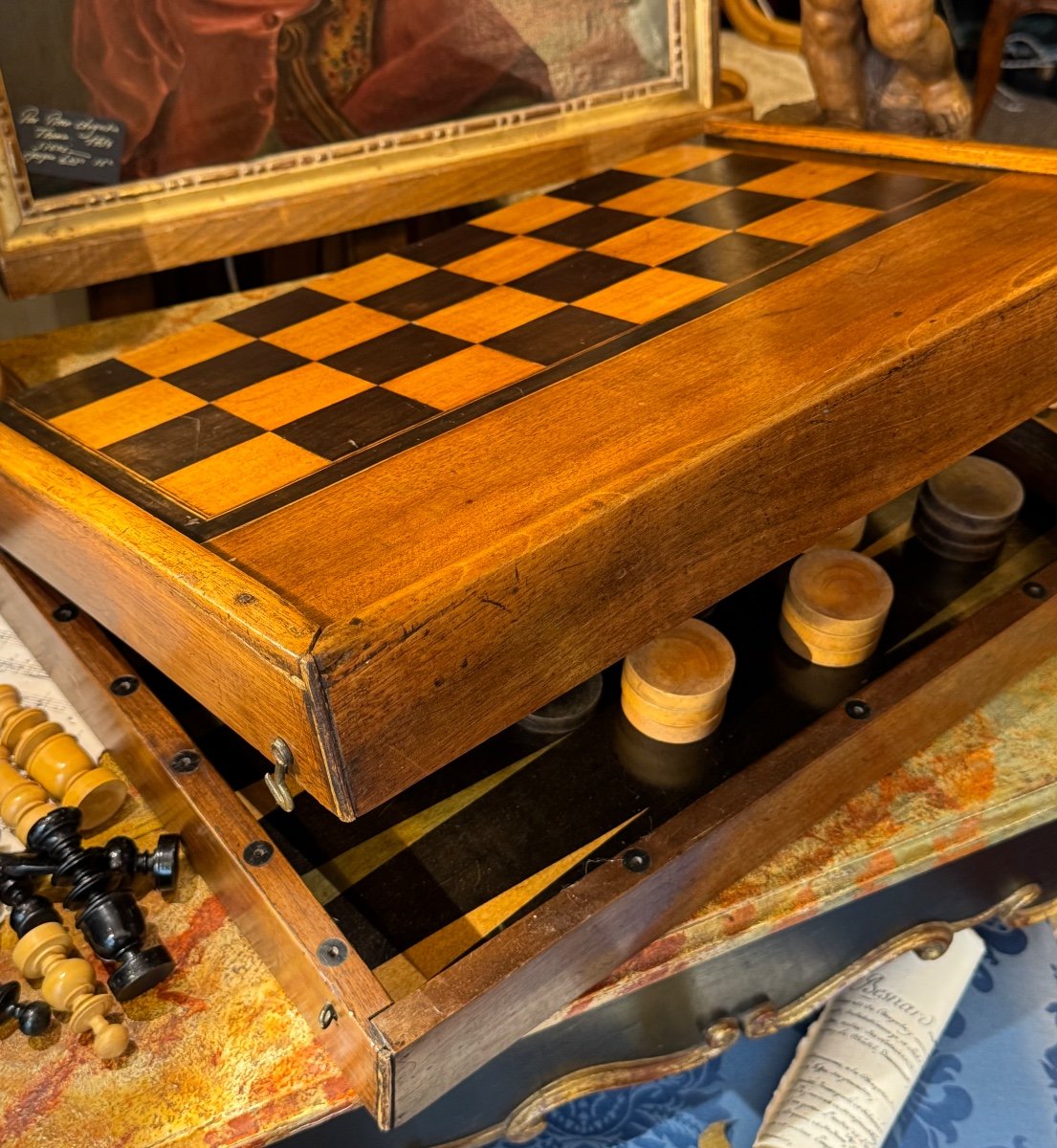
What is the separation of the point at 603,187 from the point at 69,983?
1224mm

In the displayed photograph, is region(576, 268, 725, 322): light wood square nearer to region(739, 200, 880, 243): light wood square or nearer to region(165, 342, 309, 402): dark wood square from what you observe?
region(739, 200, 880, 243): light wood square

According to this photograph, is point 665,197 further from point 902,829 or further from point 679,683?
point 902,829

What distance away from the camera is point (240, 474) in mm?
1019

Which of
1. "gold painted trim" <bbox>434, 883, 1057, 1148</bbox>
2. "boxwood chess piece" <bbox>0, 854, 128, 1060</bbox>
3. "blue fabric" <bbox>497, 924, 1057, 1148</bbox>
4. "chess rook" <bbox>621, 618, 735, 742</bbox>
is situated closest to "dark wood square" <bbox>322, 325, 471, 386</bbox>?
"chess rook" <bbox>621, 618, 735, 742</bbox>

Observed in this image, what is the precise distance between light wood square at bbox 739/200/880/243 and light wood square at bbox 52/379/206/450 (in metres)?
0.71

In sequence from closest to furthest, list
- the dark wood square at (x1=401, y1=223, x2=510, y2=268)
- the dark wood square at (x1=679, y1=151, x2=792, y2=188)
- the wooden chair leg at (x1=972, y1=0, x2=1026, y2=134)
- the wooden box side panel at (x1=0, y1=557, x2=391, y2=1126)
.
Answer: the wooden box side panel at (x1=0, y1=557, x2=391, y2=1126)
the dark wood square at (x1=401, y1=223, x2=510, y2=268)
the dark wood square at (x1=679, y1=151, x2=792, y2=188)
the wooden chair leg at (x1=972, y1=0, x2=1026, y2=134)

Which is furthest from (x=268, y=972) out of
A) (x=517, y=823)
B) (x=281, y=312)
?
(x=281, y=312)

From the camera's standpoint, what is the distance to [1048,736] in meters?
1.34

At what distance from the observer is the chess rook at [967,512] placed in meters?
1.49

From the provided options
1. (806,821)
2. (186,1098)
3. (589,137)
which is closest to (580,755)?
(806,821)

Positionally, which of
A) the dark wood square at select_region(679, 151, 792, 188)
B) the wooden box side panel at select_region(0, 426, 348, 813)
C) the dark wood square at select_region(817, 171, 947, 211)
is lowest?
the wooden box side panel at select_region(0, 426, 348, 813)

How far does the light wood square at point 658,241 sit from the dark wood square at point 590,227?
0.02m

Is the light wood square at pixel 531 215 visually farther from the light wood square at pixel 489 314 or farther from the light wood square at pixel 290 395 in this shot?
the light wood square at pixel 290 395

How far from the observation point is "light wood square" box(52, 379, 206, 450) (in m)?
1.13
